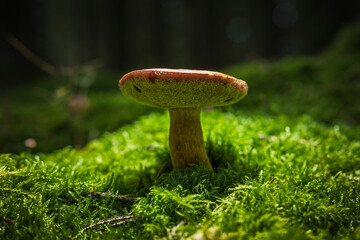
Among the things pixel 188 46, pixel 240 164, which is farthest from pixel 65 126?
pixel 188 46

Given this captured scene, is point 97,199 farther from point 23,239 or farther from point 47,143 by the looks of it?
point 47,143

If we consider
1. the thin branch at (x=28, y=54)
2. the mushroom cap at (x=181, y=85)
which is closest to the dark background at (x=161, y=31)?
the thin branch at (x=28, y=54)

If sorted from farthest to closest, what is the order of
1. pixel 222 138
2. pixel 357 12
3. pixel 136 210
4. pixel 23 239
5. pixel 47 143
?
pixel 357 12
pixel 47 143
pixel 222 138
pixel 136 210
pixel 23 239

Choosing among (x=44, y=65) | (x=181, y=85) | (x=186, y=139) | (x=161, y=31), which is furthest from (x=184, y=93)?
(x=161, y=31)

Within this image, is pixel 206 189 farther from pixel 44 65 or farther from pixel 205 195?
pixel 44 65

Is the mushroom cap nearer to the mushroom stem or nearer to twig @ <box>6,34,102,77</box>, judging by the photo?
the mushroom stem

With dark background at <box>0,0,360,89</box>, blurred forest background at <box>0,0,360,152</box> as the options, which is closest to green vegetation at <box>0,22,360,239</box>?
blurred forest background at <box>0,0,360,152</box>

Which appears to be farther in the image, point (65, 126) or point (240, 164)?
point (65, 126)

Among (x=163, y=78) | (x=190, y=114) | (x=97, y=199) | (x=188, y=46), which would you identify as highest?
(x=188, y=46)
